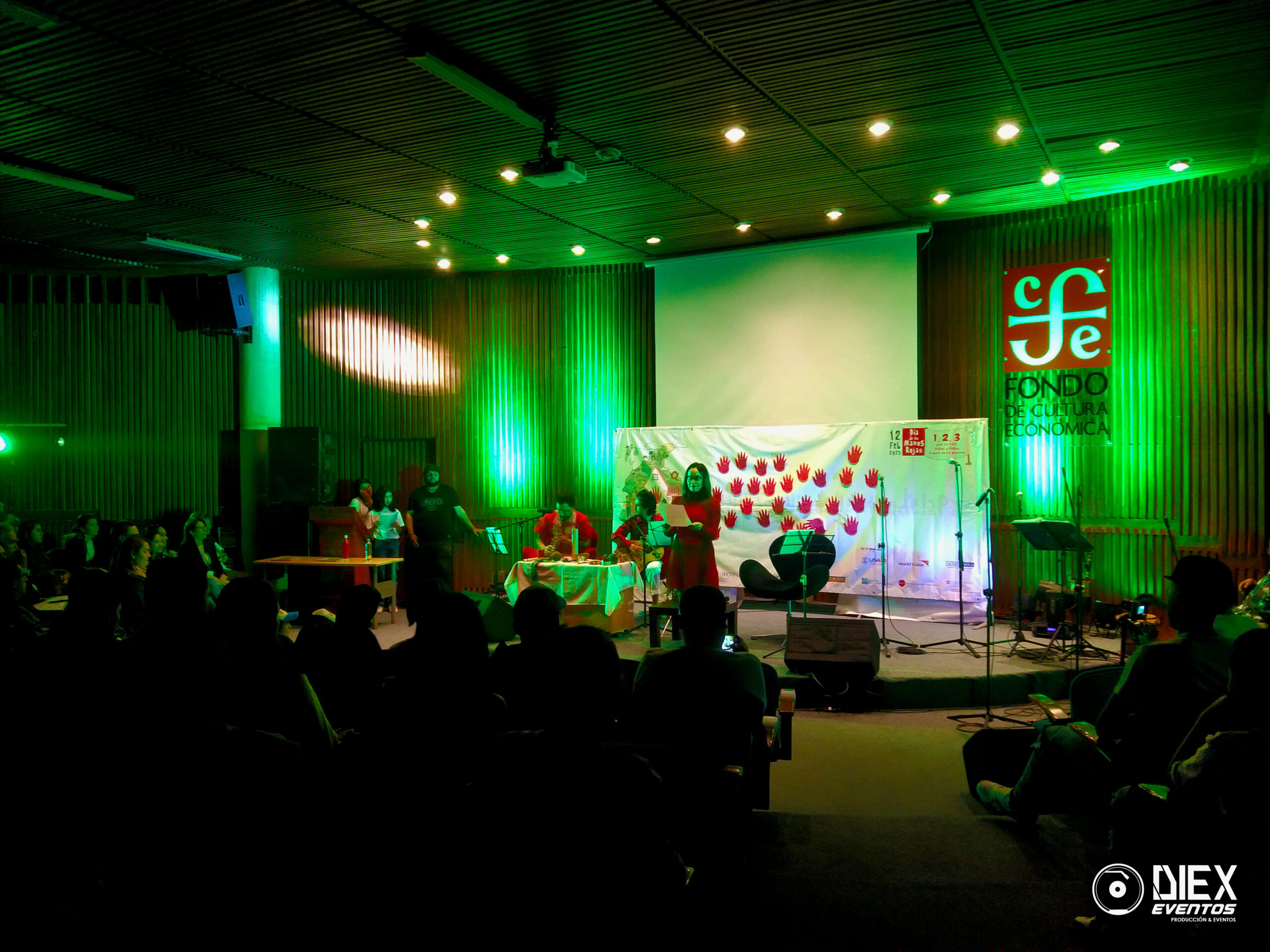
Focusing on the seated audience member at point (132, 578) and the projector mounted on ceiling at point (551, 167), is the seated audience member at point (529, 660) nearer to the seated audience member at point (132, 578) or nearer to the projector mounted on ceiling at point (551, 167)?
the seated audience member at point (132, 578)

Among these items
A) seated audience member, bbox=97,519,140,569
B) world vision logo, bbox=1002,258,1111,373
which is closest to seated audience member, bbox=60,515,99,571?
seated audience member, bbox=97,519,140,569

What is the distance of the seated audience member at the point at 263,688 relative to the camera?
2629 millimetres

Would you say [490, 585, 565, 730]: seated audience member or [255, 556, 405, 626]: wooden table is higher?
[490, 585, 565, 730]: seated audience member

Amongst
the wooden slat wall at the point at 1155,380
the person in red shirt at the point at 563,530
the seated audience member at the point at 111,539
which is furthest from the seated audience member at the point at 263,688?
the wooden slat wall at the point at 1155,380

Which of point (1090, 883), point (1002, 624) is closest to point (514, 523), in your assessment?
point (1002, 624)

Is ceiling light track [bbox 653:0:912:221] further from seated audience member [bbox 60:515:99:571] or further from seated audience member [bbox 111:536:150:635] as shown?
seated audience member [bbox 60:515:99:571]

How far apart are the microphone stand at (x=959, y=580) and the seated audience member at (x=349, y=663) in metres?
5.10

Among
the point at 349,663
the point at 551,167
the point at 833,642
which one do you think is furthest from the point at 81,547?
the point at 833,642

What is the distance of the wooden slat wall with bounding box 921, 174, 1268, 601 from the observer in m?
7.70

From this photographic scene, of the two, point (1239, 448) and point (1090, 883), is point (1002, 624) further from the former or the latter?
point (1090, 883)

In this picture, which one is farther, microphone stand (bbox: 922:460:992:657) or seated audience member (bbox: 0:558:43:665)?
microphone stand (bbox: 922:460:992:657)

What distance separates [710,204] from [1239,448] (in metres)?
5.48

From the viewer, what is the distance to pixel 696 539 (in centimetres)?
724

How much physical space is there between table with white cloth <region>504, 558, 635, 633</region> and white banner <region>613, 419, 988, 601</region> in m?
1.30
